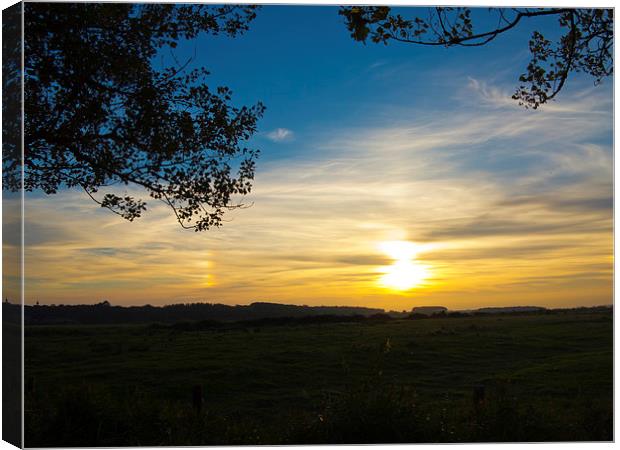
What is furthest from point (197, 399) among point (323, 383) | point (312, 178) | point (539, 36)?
point (323, 383)

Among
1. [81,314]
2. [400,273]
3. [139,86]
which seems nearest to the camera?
[139,86]

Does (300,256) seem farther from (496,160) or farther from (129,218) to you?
(496,160)

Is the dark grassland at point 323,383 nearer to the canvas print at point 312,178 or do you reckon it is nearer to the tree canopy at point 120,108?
the canvas print at point 312,178

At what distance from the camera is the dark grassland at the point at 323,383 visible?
892 cm

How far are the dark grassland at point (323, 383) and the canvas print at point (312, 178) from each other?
70 millimetres

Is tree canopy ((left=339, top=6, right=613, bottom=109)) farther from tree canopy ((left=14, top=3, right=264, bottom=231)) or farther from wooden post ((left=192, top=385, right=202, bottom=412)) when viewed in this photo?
wooden post ((left=192, top=385, right=202, bottom=412))

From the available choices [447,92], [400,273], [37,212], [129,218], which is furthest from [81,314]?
[447,92]

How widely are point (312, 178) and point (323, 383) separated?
39.8 ft

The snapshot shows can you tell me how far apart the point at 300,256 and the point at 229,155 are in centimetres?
230

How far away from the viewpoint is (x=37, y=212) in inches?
444

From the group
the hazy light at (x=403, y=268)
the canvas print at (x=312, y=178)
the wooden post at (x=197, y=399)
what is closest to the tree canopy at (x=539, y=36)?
the canvas print at (x=312, y=178)

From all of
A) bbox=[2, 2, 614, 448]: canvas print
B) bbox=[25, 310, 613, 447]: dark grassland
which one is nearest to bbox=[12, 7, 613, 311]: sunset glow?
bbox=[2, 2, 614, 448]: canvas print

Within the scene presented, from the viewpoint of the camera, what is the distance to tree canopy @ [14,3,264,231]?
9.95m

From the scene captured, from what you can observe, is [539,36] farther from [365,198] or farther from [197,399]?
[197,399]
